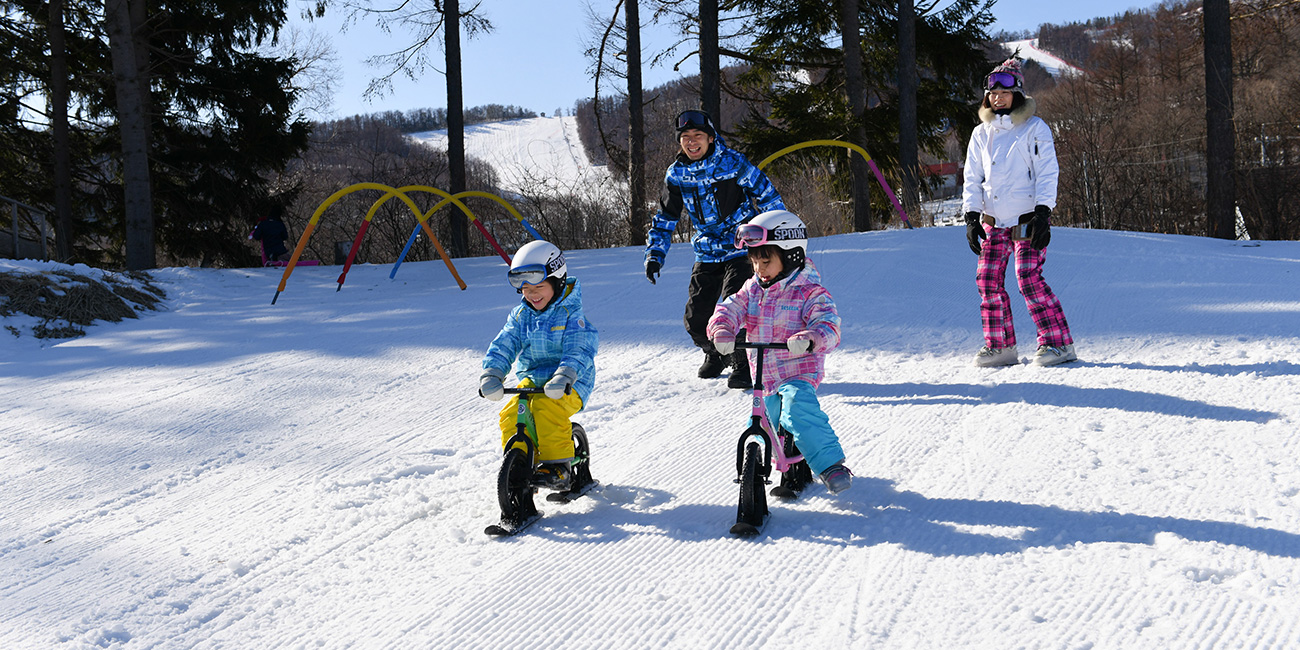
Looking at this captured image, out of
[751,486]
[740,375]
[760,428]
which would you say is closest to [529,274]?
[760,428]

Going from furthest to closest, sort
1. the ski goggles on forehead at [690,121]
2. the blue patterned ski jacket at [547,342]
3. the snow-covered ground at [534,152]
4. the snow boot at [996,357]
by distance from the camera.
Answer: the snow-covered ground at [534,152], the snow boot at [996,357], the ski goggles on forehead at [690,121], the blue patterned ski jacket at [547,342]

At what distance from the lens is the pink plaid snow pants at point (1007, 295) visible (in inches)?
219

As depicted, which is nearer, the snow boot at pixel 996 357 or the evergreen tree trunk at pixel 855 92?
the snow boot at pixel 996 357

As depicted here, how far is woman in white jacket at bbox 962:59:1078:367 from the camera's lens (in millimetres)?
5359

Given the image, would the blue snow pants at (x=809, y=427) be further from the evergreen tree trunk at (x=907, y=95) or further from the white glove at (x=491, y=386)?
the evergreen tree trunk at (x=907, y=95)

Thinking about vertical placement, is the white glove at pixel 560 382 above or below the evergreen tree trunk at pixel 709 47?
below

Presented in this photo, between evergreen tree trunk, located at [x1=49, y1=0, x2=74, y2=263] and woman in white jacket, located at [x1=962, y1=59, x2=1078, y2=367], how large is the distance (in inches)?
642

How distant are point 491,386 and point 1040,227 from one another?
12.1 ft

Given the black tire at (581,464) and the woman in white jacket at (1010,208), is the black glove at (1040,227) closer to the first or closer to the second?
the woman in white jacket at (1010,208)

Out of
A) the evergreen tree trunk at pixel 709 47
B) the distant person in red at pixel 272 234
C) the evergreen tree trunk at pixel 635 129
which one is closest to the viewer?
the evergreen tree trunk at pixel 709 47

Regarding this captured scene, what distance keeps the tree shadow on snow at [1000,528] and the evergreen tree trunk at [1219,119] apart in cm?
1219

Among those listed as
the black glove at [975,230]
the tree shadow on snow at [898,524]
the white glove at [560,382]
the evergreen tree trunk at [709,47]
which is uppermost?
the evergreen tree trunk at [709,47]

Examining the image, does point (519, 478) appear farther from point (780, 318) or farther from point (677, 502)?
point (780, 318)

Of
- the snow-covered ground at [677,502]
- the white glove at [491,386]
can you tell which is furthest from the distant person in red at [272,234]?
the white glove at [491,386]
